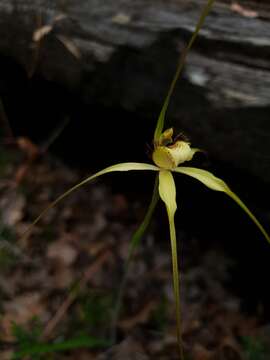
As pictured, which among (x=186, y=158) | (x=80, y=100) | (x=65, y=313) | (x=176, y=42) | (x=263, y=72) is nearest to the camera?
(x=186, y=158)

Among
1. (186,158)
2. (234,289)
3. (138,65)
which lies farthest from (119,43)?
(234,289)

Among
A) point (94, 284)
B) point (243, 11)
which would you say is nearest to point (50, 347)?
point (94, 284)

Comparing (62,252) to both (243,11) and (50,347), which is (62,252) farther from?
(243,11)

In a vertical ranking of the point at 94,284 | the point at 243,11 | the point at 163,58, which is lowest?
the point at 94,284

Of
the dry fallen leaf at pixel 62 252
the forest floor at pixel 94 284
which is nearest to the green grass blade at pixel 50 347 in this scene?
the forest floor at pixel 94 284

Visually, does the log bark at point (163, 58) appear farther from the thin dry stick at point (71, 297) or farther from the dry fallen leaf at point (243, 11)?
the thin dry stick at point (71, 297)

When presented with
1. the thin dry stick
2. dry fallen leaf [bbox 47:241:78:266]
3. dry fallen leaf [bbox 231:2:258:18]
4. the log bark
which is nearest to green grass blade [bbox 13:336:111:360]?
the thin dry stick

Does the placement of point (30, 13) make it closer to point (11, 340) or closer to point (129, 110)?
point (129, 110)

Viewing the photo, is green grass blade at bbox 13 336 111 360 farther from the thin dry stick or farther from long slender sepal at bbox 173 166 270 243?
long slender sepal at bbox 173 166 270 243
